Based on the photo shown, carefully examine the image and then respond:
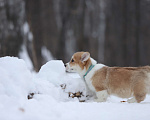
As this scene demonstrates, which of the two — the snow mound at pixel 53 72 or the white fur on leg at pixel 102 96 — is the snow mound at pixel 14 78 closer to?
the snow mound at pixel 53 72

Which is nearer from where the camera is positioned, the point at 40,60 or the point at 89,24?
the point at 40,60

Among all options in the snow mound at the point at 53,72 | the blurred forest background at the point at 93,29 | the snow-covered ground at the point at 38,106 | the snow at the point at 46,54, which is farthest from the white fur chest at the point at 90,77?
the snow at the point at 46,54

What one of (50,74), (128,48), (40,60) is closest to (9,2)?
(40,60)

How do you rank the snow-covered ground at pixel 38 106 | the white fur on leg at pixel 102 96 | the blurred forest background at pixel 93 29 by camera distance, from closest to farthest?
the snow-covered ground at pixel 38 106 < the white fur on leg at pixel 102 96 < the blurred forest background at pixel 93 29

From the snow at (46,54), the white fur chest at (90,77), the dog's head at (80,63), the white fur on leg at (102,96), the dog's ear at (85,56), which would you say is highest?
the dog's ear at (85,56)

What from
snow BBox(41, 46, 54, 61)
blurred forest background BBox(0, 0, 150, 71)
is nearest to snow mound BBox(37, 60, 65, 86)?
blurred forest background BBox(0, 0, 150, 71)

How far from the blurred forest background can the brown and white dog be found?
262 inches

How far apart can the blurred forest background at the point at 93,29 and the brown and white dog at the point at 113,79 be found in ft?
21.8

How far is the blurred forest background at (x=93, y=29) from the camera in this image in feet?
43.5

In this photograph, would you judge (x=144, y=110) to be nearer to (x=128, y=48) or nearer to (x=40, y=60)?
(x=40, y=60)

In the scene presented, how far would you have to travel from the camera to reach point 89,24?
697 inches

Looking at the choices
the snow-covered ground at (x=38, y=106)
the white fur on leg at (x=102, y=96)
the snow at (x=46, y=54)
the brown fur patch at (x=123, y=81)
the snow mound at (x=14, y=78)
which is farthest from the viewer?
the snow at (x=46, y=54)

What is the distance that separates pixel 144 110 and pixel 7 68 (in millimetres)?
1744

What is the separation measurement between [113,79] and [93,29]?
1446 cm
